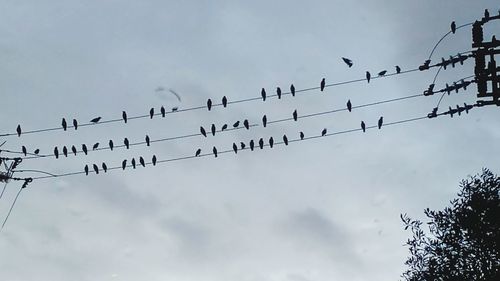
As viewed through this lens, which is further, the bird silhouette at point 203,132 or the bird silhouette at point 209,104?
the bird silhouette at point 203,132

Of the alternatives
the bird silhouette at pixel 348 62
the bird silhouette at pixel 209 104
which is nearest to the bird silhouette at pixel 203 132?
the bird silhouette at pixel 209 104

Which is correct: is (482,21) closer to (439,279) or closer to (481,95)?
(481,95)

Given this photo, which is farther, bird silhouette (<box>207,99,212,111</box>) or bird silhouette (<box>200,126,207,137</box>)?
bird silhouette (<box>200,126,207,137</box>)

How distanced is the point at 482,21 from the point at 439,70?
2402 mm

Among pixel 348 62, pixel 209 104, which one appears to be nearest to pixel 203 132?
pixel 209 104

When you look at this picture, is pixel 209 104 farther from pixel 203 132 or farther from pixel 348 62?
pixel 348 62

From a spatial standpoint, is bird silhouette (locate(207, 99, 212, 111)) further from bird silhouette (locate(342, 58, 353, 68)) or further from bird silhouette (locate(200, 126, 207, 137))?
bird silhouette (locate(342, 58, 353, 68))

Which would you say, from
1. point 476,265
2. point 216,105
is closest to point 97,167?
point 216,105

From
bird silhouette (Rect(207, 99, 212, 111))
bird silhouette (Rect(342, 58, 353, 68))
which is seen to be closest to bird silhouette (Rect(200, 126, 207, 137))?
bird silhouette (Rect(207, 99, 212, 111))

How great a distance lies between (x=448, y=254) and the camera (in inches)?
871

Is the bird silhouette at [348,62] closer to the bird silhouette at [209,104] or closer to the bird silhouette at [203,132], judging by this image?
the bird silhouette at [209,104]

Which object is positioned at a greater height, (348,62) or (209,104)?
(348,62)

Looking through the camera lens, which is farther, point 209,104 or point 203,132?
point 203,132

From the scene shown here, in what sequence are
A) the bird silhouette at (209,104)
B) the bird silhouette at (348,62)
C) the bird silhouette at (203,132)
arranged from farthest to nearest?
the bird silhouette at (348,62) → the bird silhouette at (203,132) → the bird silhouette at (209,104)
